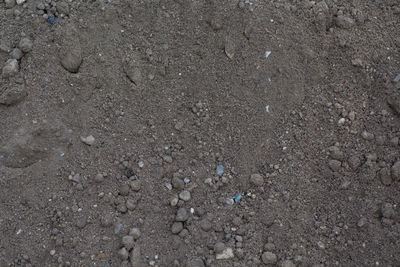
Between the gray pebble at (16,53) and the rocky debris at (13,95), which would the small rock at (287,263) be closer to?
the rocky debris at (13,95)

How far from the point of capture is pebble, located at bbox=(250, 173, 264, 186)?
3.34 meters

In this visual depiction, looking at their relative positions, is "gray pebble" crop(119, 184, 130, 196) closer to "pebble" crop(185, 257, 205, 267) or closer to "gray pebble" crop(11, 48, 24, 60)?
"pebble" crop(185, 257, 205, 267)

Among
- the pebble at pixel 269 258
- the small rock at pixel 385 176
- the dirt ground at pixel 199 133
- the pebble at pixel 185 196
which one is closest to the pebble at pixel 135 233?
the dirt ground at pixel 199 133

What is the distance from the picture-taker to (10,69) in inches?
131

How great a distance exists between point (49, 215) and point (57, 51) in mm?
1137

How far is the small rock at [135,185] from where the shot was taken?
129 inches

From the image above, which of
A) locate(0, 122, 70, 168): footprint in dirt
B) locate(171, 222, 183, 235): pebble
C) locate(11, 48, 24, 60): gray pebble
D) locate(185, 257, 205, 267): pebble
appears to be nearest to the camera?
locate(185, 257, 205, 267): pebble

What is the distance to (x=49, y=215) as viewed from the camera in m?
3.21

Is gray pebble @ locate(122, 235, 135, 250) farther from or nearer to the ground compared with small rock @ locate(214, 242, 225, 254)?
nearer to the ground

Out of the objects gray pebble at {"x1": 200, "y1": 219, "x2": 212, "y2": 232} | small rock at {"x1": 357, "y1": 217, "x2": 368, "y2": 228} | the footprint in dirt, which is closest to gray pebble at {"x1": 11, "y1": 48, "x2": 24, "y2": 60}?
the footprint in dirt

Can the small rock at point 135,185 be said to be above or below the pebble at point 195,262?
above

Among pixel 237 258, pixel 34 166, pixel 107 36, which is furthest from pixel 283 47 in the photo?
pixel 34 166

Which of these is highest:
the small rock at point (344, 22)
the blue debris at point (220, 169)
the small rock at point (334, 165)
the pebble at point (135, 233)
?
the small rock at point (344, 22)

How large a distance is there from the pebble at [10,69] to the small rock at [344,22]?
2.31 metres
